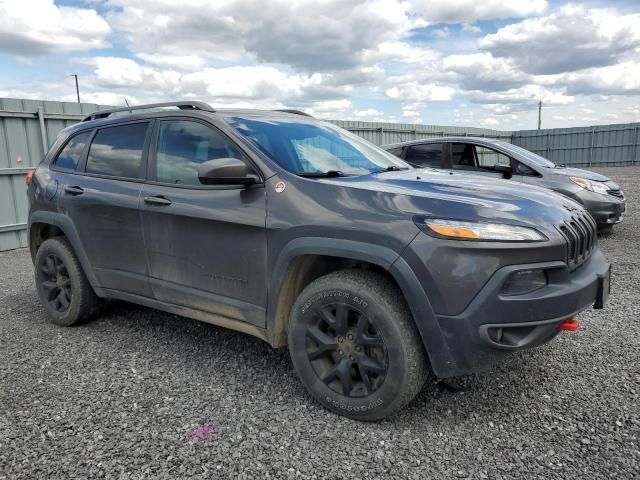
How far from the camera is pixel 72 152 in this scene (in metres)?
4.28

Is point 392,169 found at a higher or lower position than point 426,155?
higher

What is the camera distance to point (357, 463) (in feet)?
7.83

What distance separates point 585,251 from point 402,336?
1.23m

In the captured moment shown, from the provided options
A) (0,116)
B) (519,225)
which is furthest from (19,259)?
(519,225)

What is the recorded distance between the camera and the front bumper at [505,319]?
92.4 inches

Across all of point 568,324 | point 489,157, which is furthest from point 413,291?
point 489,157

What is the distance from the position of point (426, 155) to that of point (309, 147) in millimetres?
4980

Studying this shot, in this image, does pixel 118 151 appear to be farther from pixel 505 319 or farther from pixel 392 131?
pixel 392 131

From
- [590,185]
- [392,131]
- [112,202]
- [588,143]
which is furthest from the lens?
[588,143]

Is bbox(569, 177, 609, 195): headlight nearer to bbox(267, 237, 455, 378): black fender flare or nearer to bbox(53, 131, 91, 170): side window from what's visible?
bbox(267, 237, 455, 378): black fender flare

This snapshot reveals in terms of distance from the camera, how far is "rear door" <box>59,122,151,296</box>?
3.62 meters

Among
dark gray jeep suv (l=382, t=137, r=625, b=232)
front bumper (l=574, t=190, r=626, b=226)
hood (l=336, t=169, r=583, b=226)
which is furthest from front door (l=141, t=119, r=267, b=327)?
front bumper (l=574, t=190, r=626, b=226)

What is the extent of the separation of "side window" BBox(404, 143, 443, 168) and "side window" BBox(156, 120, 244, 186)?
16.5 feet

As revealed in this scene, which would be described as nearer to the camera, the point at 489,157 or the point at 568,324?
the point at 568,324
